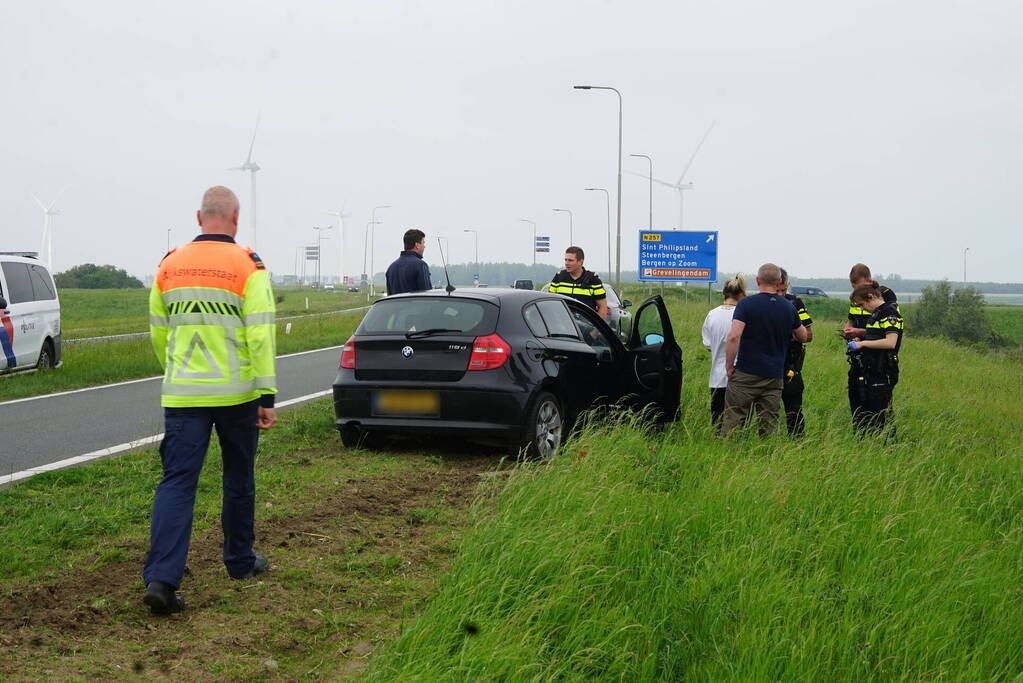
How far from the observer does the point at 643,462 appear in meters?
6.99

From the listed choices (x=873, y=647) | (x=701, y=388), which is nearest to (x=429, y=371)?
(x=873, y=647)

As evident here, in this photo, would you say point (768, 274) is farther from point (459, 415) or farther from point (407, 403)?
point (407, 403)

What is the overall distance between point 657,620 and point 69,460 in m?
5.91

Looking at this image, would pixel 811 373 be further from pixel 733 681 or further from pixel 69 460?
pixel 733 681

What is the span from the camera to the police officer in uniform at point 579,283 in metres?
12.2

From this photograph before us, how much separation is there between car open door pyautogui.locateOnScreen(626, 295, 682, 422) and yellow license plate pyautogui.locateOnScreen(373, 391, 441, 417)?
1.97m

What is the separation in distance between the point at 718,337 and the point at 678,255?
35904 mm

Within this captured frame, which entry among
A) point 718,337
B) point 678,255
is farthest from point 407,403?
point 678,255

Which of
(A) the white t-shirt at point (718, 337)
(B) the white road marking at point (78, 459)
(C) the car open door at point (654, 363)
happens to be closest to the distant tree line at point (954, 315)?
(A) the white t-shirt at point (718, 337)

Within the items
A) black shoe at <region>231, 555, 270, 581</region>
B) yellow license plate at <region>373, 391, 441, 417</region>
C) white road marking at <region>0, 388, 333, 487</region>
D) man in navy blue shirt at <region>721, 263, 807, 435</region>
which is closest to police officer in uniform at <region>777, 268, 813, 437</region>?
man in navy blue shirt at <region>721, 263, 807, 435</region>

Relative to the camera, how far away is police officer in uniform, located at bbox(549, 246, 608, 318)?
1223 cm

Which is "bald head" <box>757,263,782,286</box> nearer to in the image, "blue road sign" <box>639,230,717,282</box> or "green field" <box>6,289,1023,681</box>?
"green field" <box>6,289,1023,681</box>

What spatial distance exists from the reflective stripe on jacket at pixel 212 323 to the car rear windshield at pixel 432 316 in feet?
11.3

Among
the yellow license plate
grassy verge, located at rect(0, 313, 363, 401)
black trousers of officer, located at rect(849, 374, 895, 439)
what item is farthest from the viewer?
grassy verge, located at rect(0, 313, 363, 401)
